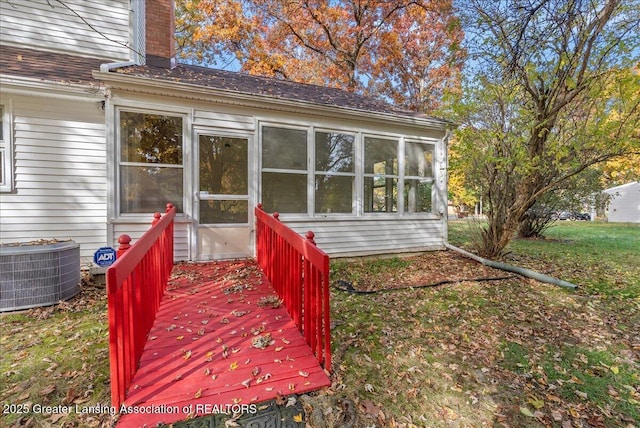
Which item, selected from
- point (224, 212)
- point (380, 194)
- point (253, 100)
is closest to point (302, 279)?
point (224, 212)

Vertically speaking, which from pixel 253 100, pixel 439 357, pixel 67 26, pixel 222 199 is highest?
pixel 67 26

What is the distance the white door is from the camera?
5.10 m

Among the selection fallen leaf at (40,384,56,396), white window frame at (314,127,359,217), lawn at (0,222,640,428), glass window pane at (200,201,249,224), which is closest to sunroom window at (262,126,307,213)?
white window frame at (314,127,359,217)

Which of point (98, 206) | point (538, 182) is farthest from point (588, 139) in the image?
point (98, 206)

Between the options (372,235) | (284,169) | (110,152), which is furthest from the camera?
(372,235)

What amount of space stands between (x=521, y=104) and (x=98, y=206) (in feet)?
26.3

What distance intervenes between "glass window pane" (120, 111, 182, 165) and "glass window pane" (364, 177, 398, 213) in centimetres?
370

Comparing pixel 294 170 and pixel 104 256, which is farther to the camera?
pixel 294 170

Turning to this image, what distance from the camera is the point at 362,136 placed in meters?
6.32

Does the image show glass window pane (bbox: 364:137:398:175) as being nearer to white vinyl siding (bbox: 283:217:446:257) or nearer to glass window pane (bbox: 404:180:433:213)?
glass window pane (bbox: 404:180:433:213)

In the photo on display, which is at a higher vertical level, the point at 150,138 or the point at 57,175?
the point at 150,138

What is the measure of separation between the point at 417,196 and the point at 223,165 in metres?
4.35

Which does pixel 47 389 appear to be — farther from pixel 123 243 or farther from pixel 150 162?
pixel 150 162

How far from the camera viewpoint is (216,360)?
2391 millimetres
